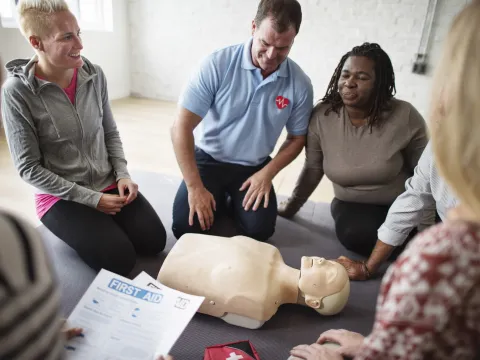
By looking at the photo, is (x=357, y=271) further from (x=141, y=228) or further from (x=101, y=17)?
(x=101, y=17)

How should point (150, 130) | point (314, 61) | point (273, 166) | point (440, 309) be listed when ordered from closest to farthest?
point (440, 309) < point (273, 166) < point (150, 130) < point (314, 61)

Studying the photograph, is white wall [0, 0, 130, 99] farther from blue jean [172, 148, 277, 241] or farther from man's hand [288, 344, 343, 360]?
man's hand [288, 344, 343, 360]

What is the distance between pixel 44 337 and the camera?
477mm

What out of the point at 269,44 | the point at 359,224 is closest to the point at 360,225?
the point at 359,224

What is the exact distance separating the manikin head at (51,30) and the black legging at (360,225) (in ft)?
4.10

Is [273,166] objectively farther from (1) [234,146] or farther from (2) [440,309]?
(2) [440,309]

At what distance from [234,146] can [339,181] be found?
1.62 feet

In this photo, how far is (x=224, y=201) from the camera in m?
1.84

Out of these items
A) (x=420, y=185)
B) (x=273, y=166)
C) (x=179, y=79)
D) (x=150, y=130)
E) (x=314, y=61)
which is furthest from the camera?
(x=179, y=79)

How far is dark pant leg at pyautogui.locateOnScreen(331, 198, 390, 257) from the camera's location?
63.1 inches

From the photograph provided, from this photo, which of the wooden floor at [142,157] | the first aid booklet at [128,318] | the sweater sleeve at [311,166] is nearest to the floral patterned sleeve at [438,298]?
the first aid booklet at [128,318]

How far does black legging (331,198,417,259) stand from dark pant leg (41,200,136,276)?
0.91 metres

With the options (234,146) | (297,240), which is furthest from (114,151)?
(297,240)

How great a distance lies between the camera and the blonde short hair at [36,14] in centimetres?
124
